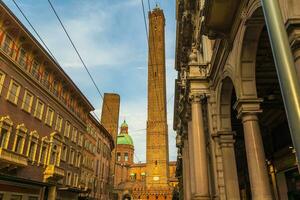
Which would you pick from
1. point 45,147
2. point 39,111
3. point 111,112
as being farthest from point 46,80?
point 111,112

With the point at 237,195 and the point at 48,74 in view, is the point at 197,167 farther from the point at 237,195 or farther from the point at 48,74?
the point at 48,74

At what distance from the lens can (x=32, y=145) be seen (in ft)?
78.9

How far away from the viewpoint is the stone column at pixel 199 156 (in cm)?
1219

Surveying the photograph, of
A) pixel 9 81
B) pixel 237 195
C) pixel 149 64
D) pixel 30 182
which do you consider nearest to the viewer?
pixel 237 195

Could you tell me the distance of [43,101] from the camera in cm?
2619

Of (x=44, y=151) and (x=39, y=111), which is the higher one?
(x=39, y=111)

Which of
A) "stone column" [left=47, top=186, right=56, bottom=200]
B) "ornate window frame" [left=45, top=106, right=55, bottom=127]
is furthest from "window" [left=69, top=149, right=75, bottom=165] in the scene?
"ornate window frame" [left=45, top=106, right=55, bottom=127]

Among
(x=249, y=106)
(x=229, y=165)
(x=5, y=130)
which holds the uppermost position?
(x=5, y=130)

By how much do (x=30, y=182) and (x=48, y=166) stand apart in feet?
14.0

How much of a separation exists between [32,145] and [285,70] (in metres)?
24.5

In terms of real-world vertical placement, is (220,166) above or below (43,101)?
below

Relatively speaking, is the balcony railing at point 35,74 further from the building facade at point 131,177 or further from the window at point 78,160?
the building facade at point 131,177

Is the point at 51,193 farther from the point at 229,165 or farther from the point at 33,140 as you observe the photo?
the point at 229,165

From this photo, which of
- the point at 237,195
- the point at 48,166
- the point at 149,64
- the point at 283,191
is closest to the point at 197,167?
the point at 237,195
